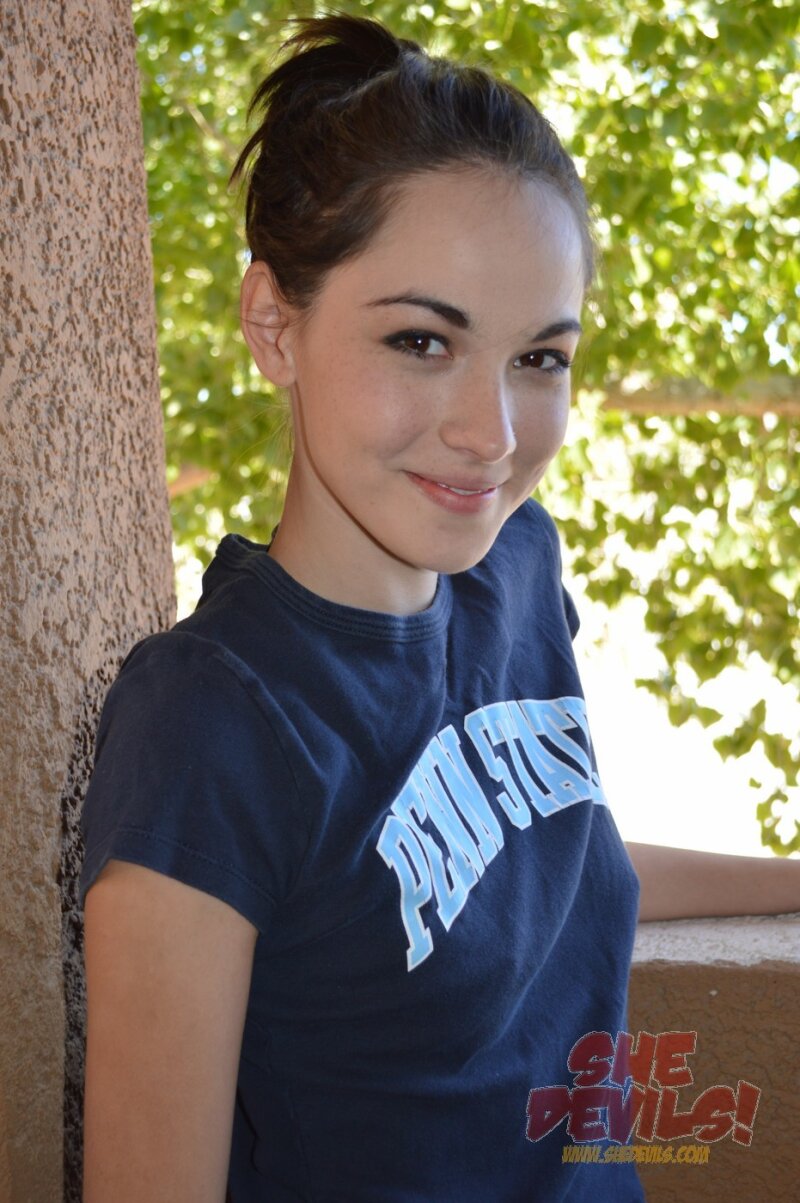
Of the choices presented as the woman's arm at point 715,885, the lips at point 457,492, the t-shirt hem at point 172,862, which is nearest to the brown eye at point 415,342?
the lips at point 457,492

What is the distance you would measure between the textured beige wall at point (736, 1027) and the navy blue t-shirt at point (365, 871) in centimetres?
26

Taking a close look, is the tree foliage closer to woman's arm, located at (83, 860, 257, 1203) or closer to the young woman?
the young woman

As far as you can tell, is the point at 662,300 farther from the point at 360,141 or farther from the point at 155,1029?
the point at 155,1029

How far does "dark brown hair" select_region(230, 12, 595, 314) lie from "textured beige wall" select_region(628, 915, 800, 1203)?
818 mm

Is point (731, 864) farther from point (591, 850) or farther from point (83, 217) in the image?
point (83, 217)

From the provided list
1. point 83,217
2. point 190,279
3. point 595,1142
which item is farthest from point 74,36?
point 190,279

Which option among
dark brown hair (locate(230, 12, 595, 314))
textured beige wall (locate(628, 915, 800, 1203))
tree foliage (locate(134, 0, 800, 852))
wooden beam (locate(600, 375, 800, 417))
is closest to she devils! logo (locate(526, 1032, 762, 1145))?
textured beige wall (locate(628, 915, 800, 1203))

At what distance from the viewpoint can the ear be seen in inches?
49.6

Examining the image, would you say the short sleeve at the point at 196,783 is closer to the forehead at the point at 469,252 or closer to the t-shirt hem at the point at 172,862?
the t-shirt hem at the point at 172,862

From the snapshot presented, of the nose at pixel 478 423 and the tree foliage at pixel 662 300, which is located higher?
the tree foliage at pixel 662 300

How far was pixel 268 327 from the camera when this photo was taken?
50.1 inches

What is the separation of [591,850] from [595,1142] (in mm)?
291

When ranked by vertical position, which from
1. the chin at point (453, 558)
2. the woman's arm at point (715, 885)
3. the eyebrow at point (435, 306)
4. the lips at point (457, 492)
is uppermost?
the eyebrow at point (435, 306)

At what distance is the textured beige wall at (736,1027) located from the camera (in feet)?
5.18
